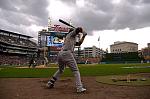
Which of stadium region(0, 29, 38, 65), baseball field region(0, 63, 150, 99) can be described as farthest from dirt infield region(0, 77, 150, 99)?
stadium region(0, 29, 38, 65)

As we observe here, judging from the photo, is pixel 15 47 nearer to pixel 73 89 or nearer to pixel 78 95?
pixel 73 89

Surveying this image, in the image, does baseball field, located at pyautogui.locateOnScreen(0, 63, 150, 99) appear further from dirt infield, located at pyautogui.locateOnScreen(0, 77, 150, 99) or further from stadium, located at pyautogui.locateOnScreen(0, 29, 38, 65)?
stadium, located at pyautogui.locateOnScreen(0, 29, 38, 65)

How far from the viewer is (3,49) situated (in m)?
88.5

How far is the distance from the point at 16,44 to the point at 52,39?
111ft

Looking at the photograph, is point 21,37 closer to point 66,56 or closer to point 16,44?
point 16,44

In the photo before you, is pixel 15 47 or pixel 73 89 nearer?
pixel 73 89

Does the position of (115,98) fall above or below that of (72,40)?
below

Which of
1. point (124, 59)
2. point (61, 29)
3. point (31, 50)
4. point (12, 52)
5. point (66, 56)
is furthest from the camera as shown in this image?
point (31, 50)

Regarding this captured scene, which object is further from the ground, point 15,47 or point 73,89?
point 15,47

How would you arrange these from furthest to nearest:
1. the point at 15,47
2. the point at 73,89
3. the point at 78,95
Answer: the point at 15,47, the point at 73,89, the point at 78,95

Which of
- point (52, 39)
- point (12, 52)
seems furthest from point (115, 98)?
point (12, 52)

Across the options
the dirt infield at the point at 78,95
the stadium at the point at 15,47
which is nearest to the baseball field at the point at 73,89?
the dirt infield at the point at 78,95

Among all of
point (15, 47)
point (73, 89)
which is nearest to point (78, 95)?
point (73, 89)

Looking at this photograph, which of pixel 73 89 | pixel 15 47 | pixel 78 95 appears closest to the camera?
pixel 78 95
